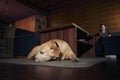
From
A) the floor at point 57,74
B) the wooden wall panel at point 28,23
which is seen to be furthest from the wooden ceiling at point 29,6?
the floor at point 57,74

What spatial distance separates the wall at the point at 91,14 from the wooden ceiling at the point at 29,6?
0.64ft

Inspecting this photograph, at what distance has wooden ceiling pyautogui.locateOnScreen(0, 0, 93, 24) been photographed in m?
4.86

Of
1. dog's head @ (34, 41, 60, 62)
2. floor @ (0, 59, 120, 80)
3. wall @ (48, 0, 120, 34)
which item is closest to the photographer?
floor @ (0, 59, 120, 80)

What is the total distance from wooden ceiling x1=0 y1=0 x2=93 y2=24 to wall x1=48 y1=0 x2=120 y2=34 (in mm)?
196

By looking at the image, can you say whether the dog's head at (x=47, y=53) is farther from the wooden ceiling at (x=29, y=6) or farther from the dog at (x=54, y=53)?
the wooden ceiling at (x=29, y=6)

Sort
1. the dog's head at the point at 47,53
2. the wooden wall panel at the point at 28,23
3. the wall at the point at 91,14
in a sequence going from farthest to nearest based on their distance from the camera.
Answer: the wooden wall panel at the point at 28,23, the wall at the point at 91,14, the dog's head at the point at 47,53

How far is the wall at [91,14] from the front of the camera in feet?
15.7

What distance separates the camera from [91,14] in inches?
205

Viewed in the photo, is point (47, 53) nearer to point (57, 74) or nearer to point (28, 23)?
point (57, 74)

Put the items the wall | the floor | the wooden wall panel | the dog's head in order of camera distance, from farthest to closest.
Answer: the wooden wall panel
the wall
the dog's head
the floor

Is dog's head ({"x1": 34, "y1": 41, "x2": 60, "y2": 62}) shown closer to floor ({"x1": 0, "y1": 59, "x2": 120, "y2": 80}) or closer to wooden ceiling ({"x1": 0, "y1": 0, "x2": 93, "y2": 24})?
floor ({"x1": 0, "y1": 59, "x2": 120, "y2": 80})

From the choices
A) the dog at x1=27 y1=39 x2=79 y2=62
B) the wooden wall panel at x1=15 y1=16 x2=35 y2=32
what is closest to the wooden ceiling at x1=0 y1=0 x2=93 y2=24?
the wooden wall panel at x1=15 y1=16 x2=35 y2=32

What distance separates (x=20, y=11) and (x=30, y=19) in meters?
0.54

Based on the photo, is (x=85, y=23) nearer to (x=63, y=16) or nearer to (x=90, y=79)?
(x=63, y=16)
